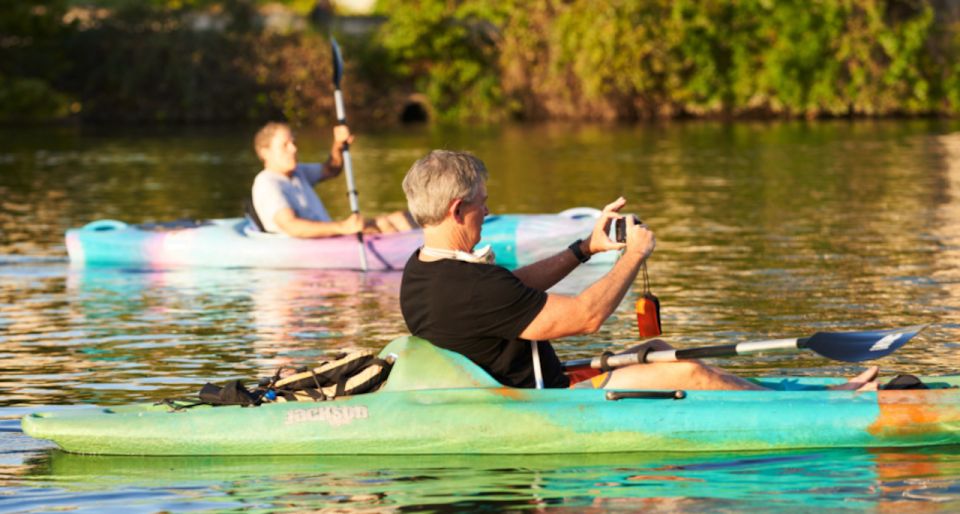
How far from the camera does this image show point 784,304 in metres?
12.2

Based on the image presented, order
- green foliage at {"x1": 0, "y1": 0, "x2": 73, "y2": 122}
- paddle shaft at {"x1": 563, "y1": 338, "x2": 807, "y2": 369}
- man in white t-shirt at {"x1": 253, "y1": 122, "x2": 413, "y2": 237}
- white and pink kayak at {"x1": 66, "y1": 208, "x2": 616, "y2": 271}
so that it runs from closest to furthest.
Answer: paddle shaft at {"x1": 563, "y1": 338, "x2": 807, "y2": 369} → man in white t-shirt at {"x1": 253, "y1": 122, "x2": 413, "y2": 237} → white and pink kayak at {"x1": 66, "y1": 208, "x2": 616, "y2": 271} → green foliage at {"x1": 0, "y1": 0, "x2": 73, "y2": 122}

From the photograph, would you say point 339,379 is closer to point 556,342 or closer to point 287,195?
point 556,342

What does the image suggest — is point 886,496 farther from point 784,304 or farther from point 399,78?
point 399,78

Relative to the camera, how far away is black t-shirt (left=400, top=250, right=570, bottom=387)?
709 cm

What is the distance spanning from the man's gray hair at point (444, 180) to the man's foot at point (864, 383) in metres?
1.86

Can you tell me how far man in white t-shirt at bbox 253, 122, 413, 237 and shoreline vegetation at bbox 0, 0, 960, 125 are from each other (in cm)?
3035

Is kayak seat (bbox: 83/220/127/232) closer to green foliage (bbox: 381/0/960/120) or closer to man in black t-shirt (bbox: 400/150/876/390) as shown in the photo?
man in black t-shirt (bbox: 400/150/876/390)

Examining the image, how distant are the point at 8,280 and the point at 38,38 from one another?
37.8 meters

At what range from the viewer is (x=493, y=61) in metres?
51.3

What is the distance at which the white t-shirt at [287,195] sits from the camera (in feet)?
46.5

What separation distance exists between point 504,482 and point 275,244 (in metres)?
8.11

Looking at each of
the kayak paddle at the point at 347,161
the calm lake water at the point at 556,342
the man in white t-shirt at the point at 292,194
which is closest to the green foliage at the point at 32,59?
the calm lake water at the point at 556,342

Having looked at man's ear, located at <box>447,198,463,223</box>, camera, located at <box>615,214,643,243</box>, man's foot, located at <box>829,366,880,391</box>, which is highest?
man's ear, located at <box>447,198,463,223</box>

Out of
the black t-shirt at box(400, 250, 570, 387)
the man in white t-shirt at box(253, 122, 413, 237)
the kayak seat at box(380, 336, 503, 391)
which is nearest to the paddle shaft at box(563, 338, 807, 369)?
the black t-shirt at box(400, 250, 570, 387)
